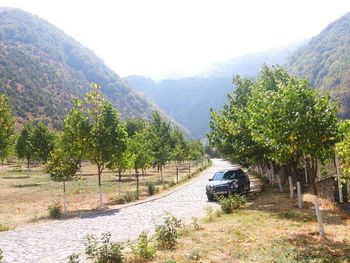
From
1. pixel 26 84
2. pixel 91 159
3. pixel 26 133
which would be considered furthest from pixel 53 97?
pixel 91 159

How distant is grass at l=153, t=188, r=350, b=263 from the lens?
1032 centimetres

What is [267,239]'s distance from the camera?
40.2 feet

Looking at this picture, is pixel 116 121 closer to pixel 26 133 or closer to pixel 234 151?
pixel 234 151

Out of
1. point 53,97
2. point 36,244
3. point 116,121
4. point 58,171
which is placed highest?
point 53,97

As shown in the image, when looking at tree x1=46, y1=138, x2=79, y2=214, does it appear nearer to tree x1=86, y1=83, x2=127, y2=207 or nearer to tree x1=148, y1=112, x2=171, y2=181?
tree x1=86, y1=83, x2=127, y2=207

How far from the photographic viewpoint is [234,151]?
25125 millimetres

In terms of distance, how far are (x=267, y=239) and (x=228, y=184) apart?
11123 millimetres

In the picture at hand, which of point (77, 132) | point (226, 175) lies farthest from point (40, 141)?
point (226, 175)

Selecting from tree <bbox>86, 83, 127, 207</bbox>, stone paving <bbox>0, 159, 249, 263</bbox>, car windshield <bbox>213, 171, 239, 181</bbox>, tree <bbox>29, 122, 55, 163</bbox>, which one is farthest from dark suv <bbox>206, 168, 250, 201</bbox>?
tree <bbox>29, 122, 55, 163</bbox>

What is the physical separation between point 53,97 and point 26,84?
44.6 ft

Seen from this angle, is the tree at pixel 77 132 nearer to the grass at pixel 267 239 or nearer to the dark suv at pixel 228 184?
the dark suv at pixel 228 184

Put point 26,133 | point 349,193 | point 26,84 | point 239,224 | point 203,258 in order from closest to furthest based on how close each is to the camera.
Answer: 1. point 203,258
2. point 239,224
3. point 349,193
4. point 26,133
5. point 26,84

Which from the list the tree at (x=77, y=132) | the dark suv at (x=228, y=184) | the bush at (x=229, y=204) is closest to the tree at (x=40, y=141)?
the tree at (x=77, y=132)

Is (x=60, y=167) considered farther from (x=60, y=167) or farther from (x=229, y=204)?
(x=229, y=204)
